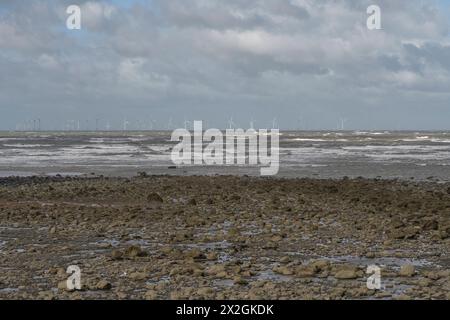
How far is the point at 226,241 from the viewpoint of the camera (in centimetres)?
1647

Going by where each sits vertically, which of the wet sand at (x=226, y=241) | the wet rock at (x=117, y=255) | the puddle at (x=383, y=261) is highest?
the wet rock at (x=117, y=255)

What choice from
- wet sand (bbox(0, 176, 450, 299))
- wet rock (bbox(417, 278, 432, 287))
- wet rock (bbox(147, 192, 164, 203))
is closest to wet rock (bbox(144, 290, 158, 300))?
wet sand (bbox(0, 176, 450, 299))

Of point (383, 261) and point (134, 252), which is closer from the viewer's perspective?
point (383, 261)

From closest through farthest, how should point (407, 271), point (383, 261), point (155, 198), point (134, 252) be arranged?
point (407, 271), point (383, 261), point (134, 252), point (155, 198)

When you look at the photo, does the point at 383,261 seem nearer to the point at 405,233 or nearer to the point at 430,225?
the point at 405,233

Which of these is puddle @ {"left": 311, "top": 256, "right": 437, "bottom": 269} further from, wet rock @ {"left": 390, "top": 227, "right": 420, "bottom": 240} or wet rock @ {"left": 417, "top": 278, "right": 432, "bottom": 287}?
wet rock @ {"left": 390, "top": 227, "right": 420, "bottom": 240}

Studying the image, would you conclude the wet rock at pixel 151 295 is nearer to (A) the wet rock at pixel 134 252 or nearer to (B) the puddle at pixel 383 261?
(A) the wet rock at pixel 134 252

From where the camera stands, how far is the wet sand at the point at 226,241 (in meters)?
11.4

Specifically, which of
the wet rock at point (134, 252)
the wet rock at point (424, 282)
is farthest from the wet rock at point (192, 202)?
the wet rock at point (424, 282)

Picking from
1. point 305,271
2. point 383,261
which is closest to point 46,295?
point 305,271

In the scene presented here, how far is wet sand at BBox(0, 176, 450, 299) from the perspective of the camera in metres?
11.4

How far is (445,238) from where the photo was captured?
1638cm

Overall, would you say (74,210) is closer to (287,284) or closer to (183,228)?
A: (183,228)
